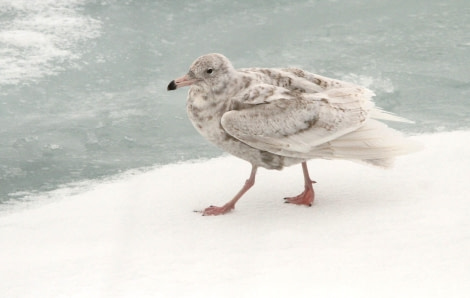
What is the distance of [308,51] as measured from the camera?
23.5 feet

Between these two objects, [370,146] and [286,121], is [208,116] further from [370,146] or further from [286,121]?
[370,146]

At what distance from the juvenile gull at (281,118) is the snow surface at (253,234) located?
1.01 ft

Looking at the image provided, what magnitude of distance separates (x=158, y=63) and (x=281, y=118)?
2.64 m

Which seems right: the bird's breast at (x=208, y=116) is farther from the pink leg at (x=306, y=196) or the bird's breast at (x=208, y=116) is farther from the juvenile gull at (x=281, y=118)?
the pink leg at (x=306, y=196)

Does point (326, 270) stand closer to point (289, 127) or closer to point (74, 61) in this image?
point (289, 127)

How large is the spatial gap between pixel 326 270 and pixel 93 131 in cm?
260

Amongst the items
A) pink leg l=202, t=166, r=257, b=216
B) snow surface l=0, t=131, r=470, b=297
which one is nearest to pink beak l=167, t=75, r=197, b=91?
pink leg l=202, t=166, r=257, b=216

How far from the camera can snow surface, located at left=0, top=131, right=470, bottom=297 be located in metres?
3.83

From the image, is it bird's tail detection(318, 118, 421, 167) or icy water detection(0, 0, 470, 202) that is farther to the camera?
icy water detection(0, 0, 470, 202)

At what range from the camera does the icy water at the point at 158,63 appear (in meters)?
5.79

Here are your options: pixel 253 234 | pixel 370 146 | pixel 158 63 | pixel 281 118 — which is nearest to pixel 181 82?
pixel 281 118

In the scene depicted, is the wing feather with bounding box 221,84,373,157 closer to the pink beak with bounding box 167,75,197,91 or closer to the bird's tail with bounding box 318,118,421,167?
the bird's tail with bounding box 318,118,421,167

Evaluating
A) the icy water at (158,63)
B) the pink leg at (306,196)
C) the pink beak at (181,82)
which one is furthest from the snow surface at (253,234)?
the pink beak at (181,82)

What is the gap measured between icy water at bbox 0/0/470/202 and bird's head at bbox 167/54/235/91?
107cm
